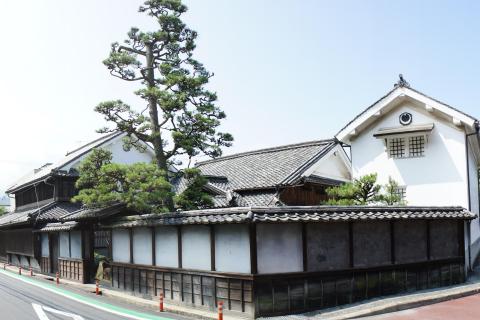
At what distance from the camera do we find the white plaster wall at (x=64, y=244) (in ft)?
96.6

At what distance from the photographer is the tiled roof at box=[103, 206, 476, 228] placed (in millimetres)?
14242

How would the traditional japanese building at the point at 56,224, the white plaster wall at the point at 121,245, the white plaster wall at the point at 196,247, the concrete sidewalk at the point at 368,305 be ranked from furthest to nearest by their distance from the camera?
the traditional japanese building at the point at 56,224 → the white plaster wall at the point at 121,245 → the white plaster wall at the point at 196,247 → the concrete sidewalk at the point at 368,305

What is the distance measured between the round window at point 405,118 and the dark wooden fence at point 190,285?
50.7ft

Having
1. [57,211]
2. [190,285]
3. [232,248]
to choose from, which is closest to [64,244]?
[57,211]

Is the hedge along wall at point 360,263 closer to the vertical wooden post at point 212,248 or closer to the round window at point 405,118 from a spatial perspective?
the vertical wooden post at point 212,248

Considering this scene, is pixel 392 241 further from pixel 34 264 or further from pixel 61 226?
pixel 34 264

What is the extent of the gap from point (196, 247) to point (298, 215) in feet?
14.2

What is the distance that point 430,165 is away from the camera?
25141 mm

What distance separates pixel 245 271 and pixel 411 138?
50.5ft

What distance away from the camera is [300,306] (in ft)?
48.9

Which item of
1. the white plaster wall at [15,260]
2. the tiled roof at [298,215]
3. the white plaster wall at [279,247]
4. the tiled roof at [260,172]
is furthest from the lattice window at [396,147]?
the white plaster wall at [15,260]

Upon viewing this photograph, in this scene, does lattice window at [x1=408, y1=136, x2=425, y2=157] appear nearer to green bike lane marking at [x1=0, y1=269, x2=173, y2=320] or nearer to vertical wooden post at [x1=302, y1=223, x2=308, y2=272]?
vertical wooden post at [x1=302, y1=223, x2=308, y2=272]

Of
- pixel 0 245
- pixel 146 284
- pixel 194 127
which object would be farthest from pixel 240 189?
pixel 0 245

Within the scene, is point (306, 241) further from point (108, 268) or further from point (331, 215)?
point (108, 268)
